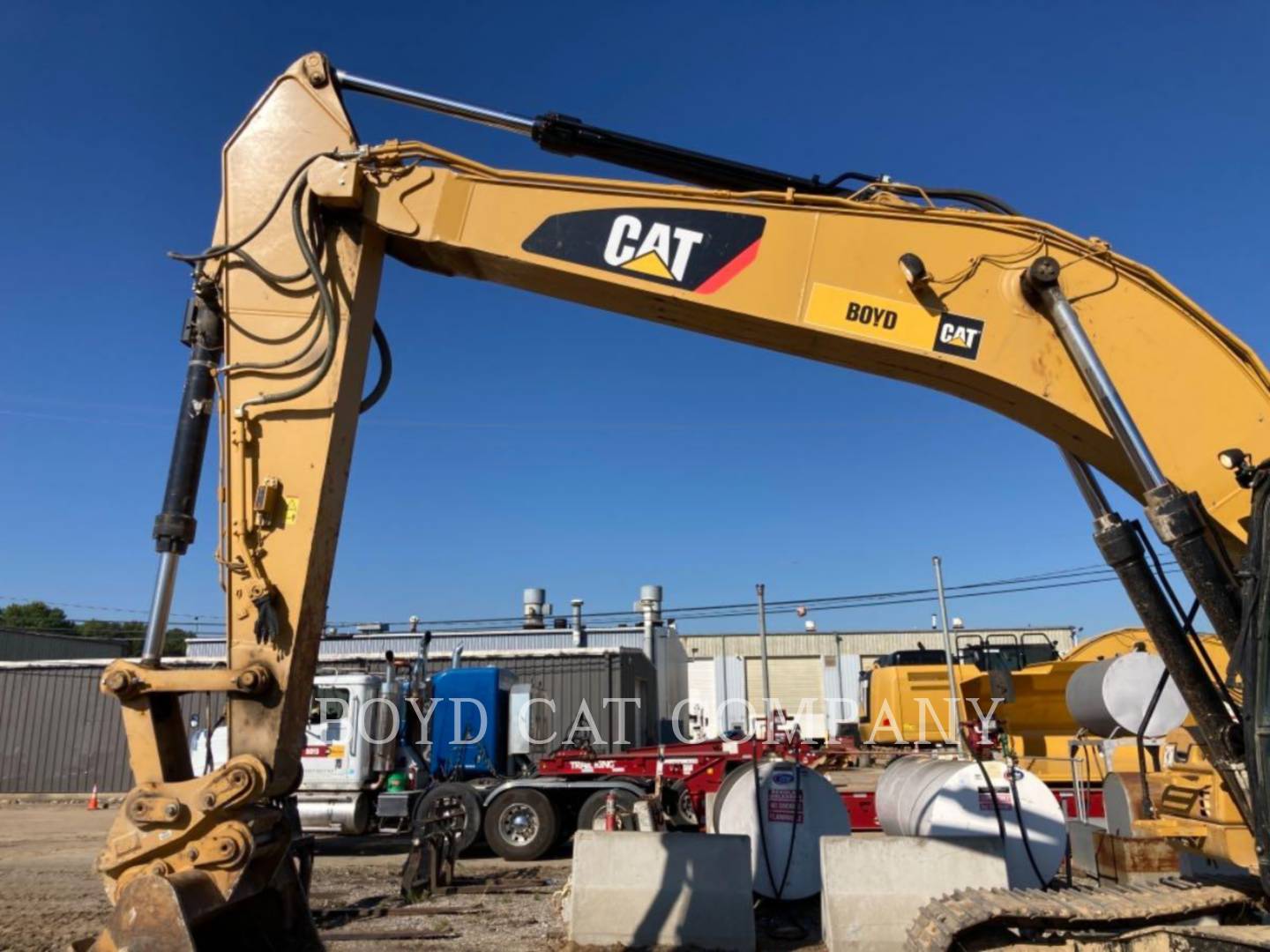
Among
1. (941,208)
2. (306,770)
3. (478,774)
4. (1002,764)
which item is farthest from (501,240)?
(478,774)

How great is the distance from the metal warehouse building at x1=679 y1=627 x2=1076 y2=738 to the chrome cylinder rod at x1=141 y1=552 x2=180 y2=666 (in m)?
27.7

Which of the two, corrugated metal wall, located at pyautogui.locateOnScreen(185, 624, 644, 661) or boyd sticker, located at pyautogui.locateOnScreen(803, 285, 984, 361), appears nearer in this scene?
boyd sticker, located at pyautogui.locateOnScreen(803, 285, 984, 361)

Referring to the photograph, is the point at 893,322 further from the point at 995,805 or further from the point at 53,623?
the point at 53,623

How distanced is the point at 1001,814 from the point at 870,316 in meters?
5.31

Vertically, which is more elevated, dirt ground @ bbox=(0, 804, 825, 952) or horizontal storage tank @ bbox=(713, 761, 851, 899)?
horizontal storage tank @ bbox=(713, 761, 851, 899)

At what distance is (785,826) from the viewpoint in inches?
350

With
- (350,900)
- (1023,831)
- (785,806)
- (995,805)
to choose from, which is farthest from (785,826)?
(350,900)

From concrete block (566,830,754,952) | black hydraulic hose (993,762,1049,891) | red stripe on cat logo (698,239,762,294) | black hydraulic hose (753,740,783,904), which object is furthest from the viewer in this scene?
black hydraulic hose (753,740,783,904)

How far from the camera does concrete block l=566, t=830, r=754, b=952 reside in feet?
24.6

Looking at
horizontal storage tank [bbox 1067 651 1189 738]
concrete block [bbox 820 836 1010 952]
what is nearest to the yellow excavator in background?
concrete block [bbox 820 836 1010 952]

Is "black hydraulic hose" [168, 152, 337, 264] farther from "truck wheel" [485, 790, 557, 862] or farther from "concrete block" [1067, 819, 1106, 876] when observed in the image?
"truck wheel" [485, 790, 557, 862]

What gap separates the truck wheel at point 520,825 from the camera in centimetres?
1297

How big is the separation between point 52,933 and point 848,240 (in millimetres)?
9325

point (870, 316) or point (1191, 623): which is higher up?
point (870, 316)
